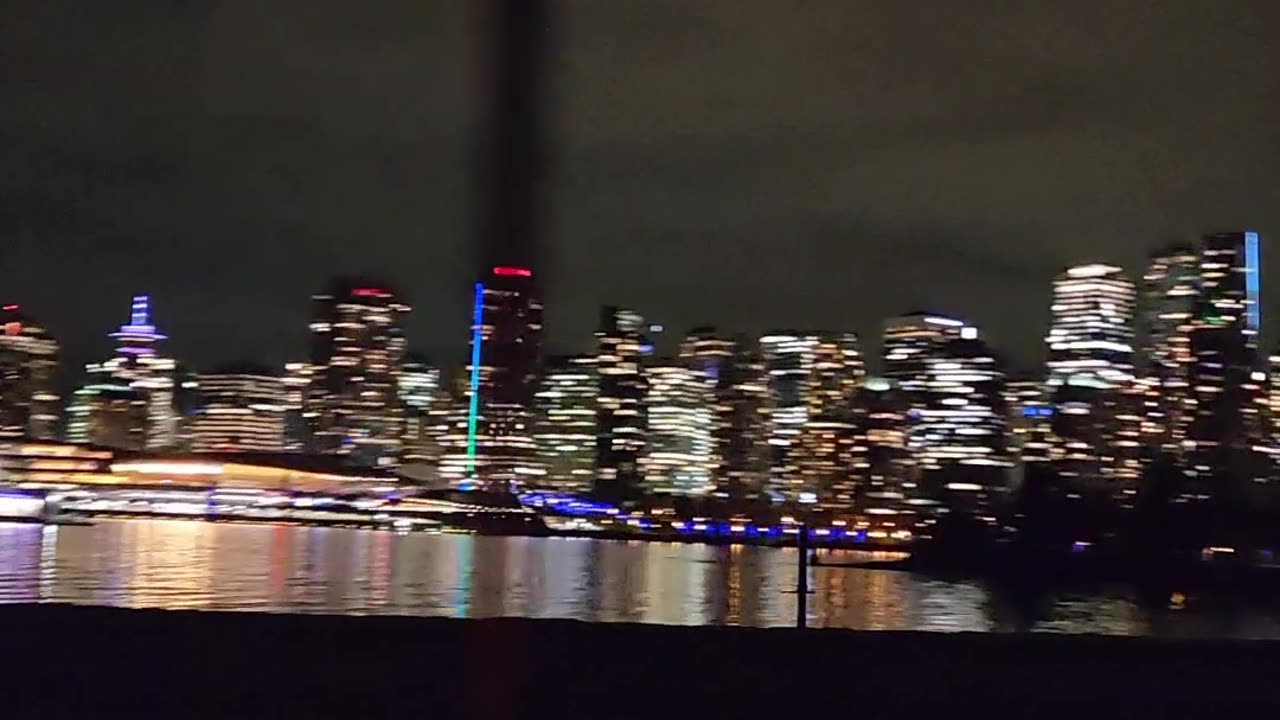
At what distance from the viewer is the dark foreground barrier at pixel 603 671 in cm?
834

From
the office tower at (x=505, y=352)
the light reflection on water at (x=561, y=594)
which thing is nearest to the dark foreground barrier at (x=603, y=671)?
the office tower at (x=505, y=352)

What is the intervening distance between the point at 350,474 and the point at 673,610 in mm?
78091

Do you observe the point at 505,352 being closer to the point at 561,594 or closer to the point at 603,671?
the point at 603,671

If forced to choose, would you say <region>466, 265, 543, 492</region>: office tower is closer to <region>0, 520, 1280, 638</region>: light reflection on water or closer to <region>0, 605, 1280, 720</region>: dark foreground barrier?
<region>0, 605, 1280, 720</region>: dark foreground barrier

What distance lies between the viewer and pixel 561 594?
2709 cm

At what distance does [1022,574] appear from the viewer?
2192 inches

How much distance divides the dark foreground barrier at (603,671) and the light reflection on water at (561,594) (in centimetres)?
516

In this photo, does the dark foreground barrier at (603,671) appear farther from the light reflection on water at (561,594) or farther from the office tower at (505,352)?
the light reflection on water at (561,594)

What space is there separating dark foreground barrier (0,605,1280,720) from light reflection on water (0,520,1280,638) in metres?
5.16

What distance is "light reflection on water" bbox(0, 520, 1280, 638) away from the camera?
68.1 ft

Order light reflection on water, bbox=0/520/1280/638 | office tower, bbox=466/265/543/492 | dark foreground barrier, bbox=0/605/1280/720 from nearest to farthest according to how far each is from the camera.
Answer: office tower, bbox=466/265/543/492 < dark foreground barrier, bbox=0/605/1280/720 < light reflection on water, bbox=0/520/1280/638

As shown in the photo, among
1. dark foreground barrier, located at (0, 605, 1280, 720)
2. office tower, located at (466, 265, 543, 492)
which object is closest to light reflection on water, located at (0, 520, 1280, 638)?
dark foreground barrier, located at (0, 605, 1280, 720)

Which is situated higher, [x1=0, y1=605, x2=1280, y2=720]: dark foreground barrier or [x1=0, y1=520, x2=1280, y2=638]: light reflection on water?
[x1=0, y1=605, x2=1280, y2=720]: dark foreground barrier

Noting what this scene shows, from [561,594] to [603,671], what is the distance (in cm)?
1769
